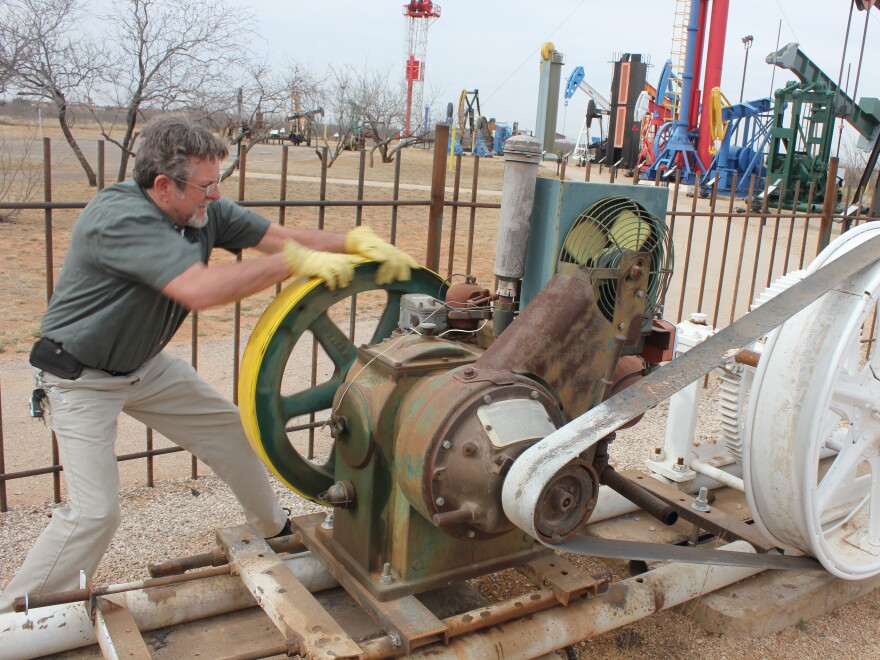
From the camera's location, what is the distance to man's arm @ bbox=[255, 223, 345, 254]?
2.70 metres

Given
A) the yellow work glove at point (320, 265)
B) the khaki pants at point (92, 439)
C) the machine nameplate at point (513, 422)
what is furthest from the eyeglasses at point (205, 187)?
the machine nameplate at point (513, 422)

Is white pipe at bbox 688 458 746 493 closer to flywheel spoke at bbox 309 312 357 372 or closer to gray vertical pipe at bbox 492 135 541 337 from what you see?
gray vertical pipe at bbox 492 135 541 337

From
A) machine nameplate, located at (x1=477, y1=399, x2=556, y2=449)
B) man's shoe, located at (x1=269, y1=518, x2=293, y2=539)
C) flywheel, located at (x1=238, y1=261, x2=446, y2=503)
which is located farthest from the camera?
man's shoe, located at (x1=269, y1=518, x2=293, y2=539)

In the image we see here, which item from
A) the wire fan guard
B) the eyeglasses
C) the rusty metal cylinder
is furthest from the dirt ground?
the eyeglasses

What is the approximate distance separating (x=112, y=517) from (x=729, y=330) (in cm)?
185

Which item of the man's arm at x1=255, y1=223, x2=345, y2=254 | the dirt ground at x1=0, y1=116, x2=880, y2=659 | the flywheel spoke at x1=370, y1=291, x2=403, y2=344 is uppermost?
the man's arm at x1=255, y1=223, x2=345, y2=254

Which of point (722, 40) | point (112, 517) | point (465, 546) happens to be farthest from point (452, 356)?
point (722, 40)

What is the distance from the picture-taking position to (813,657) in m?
2.70

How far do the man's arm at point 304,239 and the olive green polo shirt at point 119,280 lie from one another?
302mm

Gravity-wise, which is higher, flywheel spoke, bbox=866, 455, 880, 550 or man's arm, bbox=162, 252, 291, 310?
man's arm, bbox=162, 252, 291, 310

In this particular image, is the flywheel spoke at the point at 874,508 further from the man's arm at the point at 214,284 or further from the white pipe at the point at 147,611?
A: the man's arm at the point at 214,284

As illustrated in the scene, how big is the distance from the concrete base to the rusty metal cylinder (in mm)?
1313

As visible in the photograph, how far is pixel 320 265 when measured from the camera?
2.35 m

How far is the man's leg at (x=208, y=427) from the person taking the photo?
2666 millimetres
